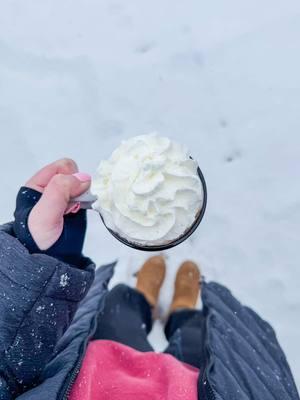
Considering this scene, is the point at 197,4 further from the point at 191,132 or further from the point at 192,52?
the point at 191,132

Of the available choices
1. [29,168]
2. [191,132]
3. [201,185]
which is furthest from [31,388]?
[191,132]

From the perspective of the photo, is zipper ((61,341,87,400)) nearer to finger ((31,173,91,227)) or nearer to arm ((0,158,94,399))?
arm ((0,158,94,399))

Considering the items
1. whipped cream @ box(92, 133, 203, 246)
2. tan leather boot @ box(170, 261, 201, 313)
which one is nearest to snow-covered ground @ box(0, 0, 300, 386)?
tan leather boot @ box(170, 261, 201, 313)

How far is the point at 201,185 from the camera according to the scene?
1008mm

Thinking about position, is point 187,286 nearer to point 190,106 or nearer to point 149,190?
point 190,106

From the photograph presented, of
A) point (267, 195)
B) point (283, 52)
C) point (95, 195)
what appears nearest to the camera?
point (95, 195)

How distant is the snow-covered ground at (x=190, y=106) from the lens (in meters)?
1.57

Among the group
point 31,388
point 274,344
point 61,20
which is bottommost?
point 31,388

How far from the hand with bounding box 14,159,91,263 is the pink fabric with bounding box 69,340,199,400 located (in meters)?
0.21

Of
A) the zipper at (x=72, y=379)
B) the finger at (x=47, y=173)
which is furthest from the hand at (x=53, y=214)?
the zipper at (x=72, y=379)

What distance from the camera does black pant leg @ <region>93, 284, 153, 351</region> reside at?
1.31m

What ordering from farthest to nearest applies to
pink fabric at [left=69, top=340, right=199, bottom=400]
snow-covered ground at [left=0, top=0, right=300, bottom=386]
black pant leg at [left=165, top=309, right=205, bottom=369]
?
snow-covered ground at [left=0, top=0, right=300, bottom=386] → black pant leg at [left=165, top=309, right=205, bottom=369] → pink fabric at [left=69, top=340, right=199, bottom=400]

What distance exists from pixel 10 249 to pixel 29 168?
675 millimetres

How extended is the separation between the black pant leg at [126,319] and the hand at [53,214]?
0.30 meters
